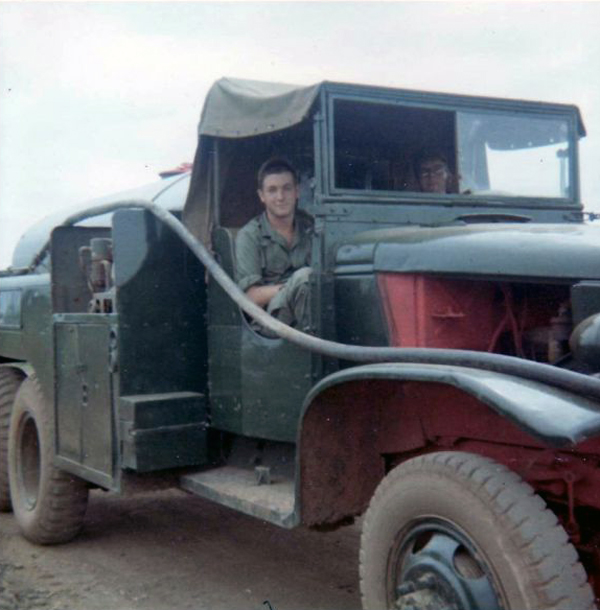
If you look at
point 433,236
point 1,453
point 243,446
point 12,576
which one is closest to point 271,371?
point 243,446

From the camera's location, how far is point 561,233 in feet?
11.0

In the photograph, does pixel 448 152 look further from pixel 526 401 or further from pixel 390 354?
pixel 526 401

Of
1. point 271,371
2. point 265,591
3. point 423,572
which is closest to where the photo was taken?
point 423,572

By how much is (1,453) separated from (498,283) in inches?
143

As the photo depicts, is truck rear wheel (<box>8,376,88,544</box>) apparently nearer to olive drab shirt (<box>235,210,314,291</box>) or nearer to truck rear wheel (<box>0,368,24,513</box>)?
truck rear wheel (<box>0,368,24,513</box>)

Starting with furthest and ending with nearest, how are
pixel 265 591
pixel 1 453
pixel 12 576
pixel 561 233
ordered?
pixel 1 453, pixel 12 576, pixel 265 591, pixel 561 233

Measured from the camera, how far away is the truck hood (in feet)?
10.3

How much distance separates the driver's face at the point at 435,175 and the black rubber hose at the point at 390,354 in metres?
0.98

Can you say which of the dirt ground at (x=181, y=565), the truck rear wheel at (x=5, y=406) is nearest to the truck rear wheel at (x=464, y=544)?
the dirt ground at (x=181, y=565)

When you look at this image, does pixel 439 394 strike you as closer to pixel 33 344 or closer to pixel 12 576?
pixel 12 576

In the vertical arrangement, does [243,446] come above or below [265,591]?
above

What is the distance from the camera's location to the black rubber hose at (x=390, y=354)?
8.98 ft

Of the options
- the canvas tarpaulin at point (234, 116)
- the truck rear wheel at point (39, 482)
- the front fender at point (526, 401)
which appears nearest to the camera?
the front fender at point (526, 401)

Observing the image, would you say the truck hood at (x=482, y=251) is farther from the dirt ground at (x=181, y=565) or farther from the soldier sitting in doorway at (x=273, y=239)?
the dirt ground at (x=181, y=565)
